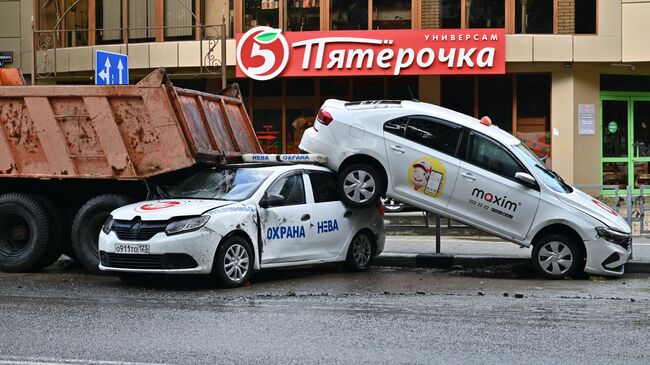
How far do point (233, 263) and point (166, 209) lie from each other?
37.5 inches

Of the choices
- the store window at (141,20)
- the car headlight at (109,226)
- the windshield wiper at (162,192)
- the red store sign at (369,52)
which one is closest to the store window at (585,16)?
the red store sign at (369,52)

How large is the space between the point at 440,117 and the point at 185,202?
3.48 meters

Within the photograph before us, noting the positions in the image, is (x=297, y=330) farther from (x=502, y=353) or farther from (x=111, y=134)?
(x=111, y=134)

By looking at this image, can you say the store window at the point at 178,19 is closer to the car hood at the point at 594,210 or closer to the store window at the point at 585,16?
the store window at the point at 585,16

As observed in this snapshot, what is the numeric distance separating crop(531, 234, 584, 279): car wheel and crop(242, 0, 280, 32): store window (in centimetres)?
1387

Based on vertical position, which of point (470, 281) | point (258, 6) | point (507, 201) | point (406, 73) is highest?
point (258, 6)

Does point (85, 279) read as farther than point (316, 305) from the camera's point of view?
Yes

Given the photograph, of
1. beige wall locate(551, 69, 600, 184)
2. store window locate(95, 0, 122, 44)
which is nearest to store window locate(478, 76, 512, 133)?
beige wall locate(551, 69, 600, 184)

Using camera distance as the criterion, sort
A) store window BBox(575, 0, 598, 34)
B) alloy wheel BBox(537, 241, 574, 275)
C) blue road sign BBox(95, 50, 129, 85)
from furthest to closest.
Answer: store window BBox(575, 0, 598, 34) → blue road sign BBox(95, 50, 129, 85) → alloy wheel BBox(537, 241, 574, 275)

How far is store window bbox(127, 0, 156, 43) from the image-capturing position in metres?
25.0

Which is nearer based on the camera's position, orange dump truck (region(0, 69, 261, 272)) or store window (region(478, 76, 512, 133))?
orange dump truck (region(0, 69, 261, 272))

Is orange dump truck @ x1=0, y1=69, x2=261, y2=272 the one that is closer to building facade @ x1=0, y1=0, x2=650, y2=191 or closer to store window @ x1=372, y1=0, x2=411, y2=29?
building facade @ x1=0, y1=0, x2=650, y2=191

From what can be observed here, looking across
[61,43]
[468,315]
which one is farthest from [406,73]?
[468,315]

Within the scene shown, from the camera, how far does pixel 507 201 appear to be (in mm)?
11602
